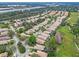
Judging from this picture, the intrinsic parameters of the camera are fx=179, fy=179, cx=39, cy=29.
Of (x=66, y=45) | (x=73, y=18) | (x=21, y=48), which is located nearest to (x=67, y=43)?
(x=66, y=45)

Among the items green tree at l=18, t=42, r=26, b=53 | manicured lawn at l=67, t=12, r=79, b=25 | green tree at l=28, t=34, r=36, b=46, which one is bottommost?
green tree at l=18, t=42, r=26, b=53

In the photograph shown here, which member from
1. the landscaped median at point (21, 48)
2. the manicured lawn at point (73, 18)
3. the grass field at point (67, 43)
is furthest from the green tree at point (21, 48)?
the manicured lawn at point (73, 18)

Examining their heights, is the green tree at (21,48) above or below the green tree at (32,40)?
below

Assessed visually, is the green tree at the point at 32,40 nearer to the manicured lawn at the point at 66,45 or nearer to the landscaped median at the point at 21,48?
the landscaped median at the point at 21,48

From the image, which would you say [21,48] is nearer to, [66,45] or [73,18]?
[66,45]

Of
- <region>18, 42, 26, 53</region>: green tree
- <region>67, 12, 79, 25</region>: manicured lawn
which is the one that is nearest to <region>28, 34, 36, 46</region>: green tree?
<region>18, 42, 26, 53</region>: green tree

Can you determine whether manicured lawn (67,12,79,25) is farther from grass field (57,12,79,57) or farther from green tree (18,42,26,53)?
green tree (18,42,26,53)

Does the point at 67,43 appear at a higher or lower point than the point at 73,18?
lower

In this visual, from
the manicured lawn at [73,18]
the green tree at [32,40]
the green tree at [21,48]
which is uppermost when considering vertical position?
the manicured lawn at [73,18]

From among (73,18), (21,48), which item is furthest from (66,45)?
(21,48)
